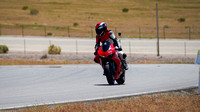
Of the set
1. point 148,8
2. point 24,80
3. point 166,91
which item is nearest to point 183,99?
point 166,91

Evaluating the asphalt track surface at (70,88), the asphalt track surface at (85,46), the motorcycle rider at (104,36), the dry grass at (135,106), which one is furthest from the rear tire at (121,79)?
the asphalt track surface at (85,46)

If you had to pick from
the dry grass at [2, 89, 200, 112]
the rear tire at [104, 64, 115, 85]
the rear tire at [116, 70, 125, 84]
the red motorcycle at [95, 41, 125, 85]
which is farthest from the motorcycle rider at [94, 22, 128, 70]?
the dry grass at [2, 89, 200, 112]

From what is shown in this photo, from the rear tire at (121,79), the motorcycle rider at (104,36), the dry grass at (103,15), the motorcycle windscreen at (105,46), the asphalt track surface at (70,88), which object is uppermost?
the dry grass at (103,15)

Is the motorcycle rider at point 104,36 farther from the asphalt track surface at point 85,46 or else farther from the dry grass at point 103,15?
the dry grass at point 103,15

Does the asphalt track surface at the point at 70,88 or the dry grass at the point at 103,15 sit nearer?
the asphalt track surface at the point at 70,88

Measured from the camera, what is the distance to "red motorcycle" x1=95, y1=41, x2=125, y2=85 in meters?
15.4

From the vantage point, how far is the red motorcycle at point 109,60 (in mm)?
15379

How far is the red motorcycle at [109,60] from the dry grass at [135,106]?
2624mm

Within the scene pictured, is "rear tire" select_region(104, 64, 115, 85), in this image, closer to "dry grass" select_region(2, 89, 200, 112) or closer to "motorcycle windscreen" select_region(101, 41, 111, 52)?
"motorcycle windscreen" select_region(101, 41, 111, 52)

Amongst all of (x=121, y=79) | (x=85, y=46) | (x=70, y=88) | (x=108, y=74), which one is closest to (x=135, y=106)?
(x=108, y=74)

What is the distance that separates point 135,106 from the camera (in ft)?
37.1

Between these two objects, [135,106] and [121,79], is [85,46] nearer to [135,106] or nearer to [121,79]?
[121,79]

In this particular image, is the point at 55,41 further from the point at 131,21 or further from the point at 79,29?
the point at 131,21

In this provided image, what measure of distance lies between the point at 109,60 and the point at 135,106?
4535 mm
